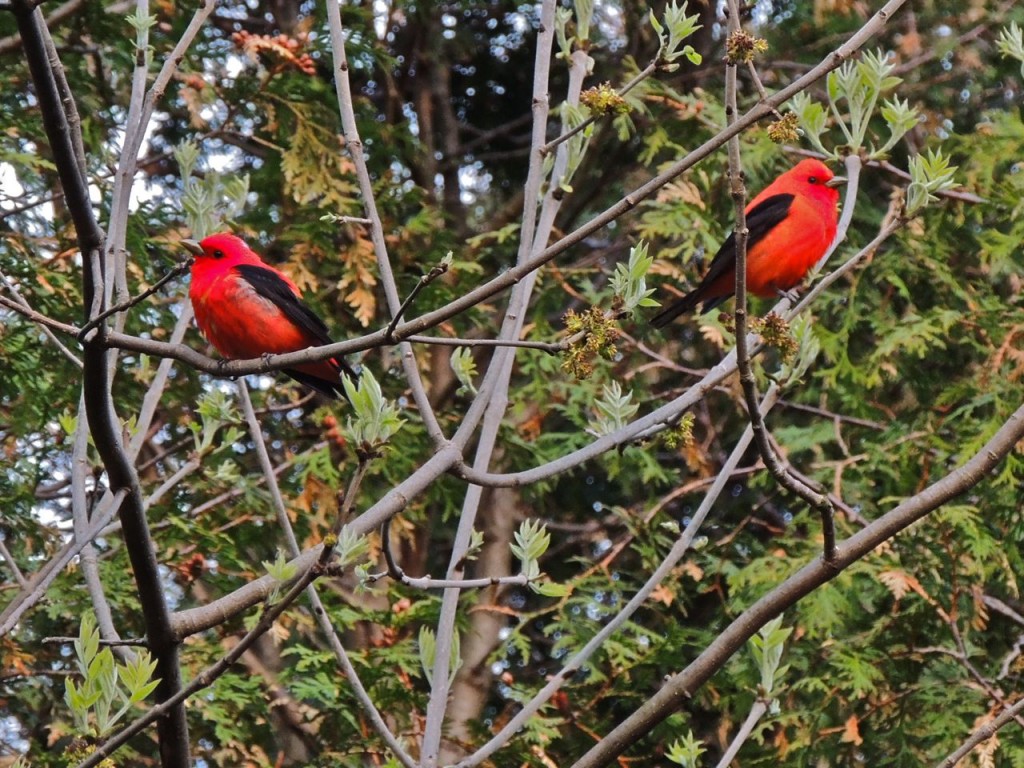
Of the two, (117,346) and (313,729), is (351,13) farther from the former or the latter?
(117,346)

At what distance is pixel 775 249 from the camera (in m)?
5.86

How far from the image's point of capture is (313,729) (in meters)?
7.16

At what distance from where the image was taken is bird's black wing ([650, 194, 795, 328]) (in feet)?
18.4

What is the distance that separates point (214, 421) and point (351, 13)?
11.2 feet

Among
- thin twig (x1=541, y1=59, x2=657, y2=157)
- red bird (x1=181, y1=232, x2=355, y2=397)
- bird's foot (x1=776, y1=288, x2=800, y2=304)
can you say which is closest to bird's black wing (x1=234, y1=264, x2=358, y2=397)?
red bird (x1=181, y1=232, x2=355, y2=397)

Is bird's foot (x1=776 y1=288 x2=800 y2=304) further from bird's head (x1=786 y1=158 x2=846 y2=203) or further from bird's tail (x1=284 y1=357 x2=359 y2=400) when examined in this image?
bird's tail (x1=284 y1=357 x2=359 y2=400)

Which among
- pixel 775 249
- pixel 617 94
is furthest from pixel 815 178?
pixel 617 94

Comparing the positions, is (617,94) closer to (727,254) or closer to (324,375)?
(324,375)

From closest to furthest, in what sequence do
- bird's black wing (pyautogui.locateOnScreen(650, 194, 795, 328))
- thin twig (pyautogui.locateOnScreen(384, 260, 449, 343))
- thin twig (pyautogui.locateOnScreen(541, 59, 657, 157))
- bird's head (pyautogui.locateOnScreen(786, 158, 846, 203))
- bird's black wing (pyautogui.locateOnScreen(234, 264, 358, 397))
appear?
thin twig (pyautogui.locateOnScreen(384, 260, 449, 343)) → thin twig (pyautogui.locateOnScreen(541, 59, 657, 157)) → bird's black wing (pyautogui.locateOnScreen(234, 264, 358, 397)) → bird's black wing (pyautogui.locateOnScreen(650, 194, 795, 328)) → bird's head (pyautogui.locateOnScreen(786, 158, 846, 203))

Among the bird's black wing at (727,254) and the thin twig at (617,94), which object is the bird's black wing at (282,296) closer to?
the bird's black wing at (727,254)

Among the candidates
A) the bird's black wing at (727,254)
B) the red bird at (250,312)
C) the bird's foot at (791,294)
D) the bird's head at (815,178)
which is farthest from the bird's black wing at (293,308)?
the bird's head at (815,178)

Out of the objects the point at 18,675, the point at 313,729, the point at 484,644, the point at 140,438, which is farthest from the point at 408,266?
the point at 140,438

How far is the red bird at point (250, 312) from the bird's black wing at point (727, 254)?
4.71 ft

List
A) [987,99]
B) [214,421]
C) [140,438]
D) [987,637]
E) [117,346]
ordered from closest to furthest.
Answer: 1. [117,346]
2. [140,438]
3. [214,421]
4. [987,637]
5. [987,99]
